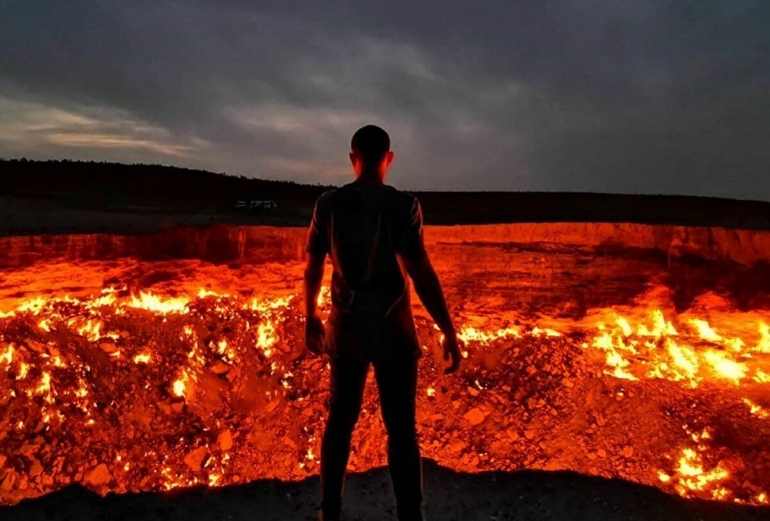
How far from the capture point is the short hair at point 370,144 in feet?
11.4

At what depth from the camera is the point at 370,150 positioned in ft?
11.4

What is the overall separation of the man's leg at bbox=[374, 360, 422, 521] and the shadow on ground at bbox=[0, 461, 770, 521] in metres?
1.40

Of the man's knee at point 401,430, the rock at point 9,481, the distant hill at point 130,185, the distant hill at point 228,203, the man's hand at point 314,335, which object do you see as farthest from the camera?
the distant hill at point 130,185

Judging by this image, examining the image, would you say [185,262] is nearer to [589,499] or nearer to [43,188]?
[589,499]

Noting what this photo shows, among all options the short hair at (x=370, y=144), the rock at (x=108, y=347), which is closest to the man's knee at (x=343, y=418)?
the short hair at (x=370, y=144)

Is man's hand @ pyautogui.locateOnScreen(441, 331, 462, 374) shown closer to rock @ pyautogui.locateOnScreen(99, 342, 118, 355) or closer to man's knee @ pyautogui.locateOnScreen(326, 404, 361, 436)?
man's knee @ pyautogui.locateOnScreen(326, 404, 361, 436)

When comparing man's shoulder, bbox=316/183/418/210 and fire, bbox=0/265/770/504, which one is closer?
man's shoulder, bbox=316/183/418/210

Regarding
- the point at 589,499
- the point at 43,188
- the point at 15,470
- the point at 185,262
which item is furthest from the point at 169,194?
the point at 589,499

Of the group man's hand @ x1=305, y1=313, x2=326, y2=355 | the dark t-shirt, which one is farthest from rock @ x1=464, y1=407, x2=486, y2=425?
the dark t-shirt

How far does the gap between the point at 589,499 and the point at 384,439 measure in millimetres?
1883

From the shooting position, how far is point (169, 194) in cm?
1399

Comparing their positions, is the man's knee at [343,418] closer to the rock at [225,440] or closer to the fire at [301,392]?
the fire at [301,392]

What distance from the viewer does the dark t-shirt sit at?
→ 3.29 m

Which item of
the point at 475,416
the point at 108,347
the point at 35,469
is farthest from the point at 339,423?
the point at 108,347
